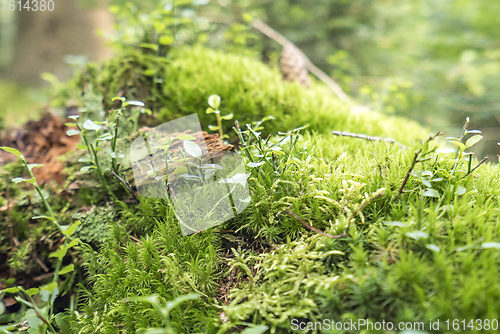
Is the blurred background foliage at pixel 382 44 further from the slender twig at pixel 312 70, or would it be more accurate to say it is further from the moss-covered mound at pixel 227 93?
the moss-covered mound at pixel 227 93

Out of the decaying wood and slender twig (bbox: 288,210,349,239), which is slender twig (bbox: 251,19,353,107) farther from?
the decaying wood

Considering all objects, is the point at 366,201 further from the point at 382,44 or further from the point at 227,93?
the point at 382,44

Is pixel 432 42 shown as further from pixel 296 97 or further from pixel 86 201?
pixel 86 201

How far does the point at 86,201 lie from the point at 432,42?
5.40m

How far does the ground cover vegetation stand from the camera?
965mm

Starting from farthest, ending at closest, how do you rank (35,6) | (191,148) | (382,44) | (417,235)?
(35,6), (382,44), (191,148), (417,235)

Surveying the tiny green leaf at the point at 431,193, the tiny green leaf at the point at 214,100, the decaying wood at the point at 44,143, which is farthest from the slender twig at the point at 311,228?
the decaying wood at the point at 44,143

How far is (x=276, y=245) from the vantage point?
Answer: 1.33 m

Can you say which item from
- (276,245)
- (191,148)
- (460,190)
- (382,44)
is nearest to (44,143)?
(191,148)

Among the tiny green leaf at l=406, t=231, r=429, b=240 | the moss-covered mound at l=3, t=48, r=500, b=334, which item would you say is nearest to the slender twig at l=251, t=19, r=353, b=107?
the moss-covered mound at l=3, t=48, r=500, b=334

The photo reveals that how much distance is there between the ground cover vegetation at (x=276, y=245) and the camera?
965 millimetres
